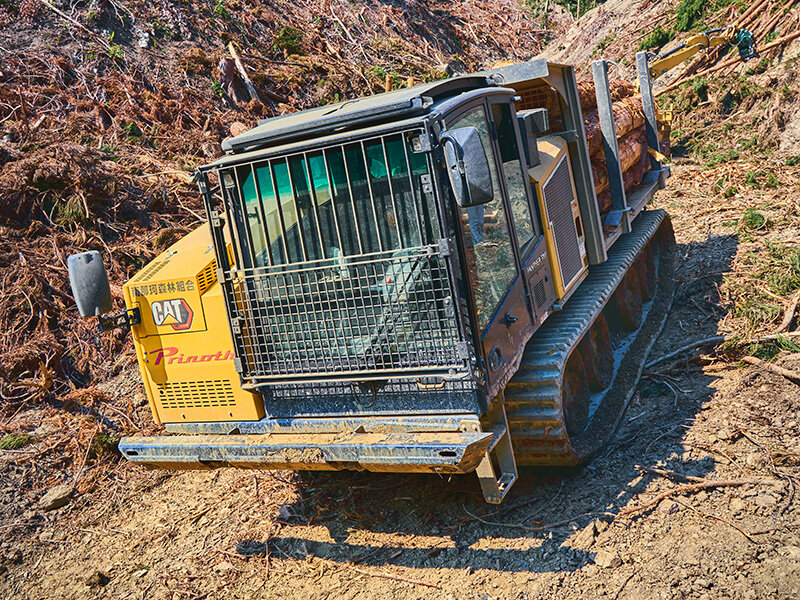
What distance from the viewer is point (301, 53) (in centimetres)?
1517

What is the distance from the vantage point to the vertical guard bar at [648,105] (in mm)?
8727

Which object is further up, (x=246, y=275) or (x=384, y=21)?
(x=384, y=21)

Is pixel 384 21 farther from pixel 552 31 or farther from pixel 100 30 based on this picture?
pixel 552 31

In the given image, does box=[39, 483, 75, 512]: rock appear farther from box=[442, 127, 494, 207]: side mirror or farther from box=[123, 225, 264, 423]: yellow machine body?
box=[442, 127, 494, 207]: side mirror

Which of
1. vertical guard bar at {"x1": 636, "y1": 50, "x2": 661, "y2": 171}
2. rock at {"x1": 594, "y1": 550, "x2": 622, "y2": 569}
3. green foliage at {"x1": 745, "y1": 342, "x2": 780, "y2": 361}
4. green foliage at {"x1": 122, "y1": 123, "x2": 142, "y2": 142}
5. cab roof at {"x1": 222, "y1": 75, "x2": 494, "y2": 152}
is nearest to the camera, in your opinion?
cab roof at {"x1": 222, "y1": 75, "x2": 494, "y2": 152}

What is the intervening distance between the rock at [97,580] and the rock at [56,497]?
1308mm

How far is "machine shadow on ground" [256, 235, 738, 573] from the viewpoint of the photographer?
483 centimetres

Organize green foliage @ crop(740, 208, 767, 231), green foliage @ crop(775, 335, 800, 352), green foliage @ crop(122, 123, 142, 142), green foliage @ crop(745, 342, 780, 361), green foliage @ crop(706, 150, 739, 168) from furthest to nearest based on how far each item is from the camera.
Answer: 1. green foliage @ crop(706, 150, 739, 168)
2. green foliage @ crop(122, 123, 142, 142)
3. green foliage @ crop(740, 208, 767, 231)
4. green foliage @ crop(745, 342, 780, 361)
5. green foliage @ crop(775, 335, 800, 352)

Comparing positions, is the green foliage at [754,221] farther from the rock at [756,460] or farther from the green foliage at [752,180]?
the rock at [756,460]

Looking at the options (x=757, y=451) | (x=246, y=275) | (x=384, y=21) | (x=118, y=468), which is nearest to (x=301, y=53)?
(x=384, y=21)

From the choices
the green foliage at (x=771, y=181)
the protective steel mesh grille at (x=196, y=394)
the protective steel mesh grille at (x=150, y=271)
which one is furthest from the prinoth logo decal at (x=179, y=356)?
the green foliage at (x=771, y=181)

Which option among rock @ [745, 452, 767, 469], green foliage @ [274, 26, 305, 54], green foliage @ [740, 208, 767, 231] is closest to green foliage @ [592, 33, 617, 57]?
green foliage @ [274, 26, 305, 54]

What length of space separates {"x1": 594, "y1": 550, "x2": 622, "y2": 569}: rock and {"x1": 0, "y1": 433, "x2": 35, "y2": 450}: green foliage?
5.46 meters

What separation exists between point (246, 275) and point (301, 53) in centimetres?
1153
